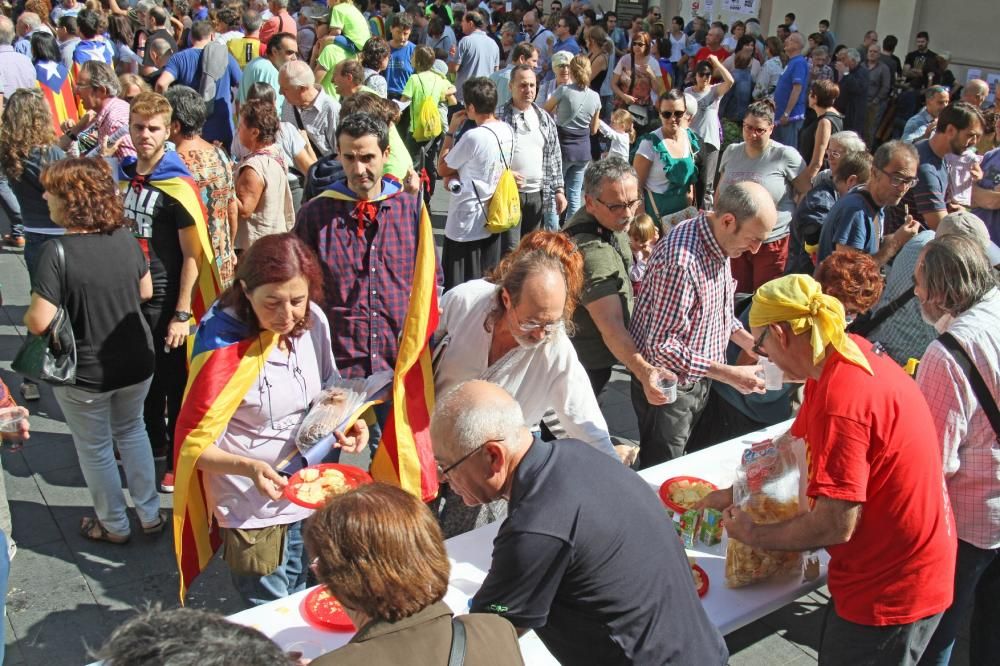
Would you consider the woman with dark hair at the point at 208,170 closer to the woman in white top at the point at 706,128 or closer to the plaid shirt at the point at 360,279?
the plaid shirt at the point at 360,279

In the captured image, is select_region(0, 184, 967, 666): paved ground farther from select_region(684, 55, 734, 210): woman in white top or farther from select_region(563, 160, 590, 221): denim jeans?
select_region(563, 160, 590, 221): denim jeans

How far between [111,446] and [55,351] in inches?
23.0

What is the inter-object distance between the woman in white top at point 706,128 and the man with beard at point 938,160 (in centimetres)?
211

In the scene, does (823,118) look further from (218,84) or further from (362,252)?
(218,84)

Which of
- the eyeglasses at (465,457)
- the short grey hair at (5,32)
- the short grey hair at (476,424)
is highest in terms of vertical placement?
the short grey hair at (5,32)

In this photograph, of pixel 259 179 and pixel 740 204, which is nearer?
pixel 740 204

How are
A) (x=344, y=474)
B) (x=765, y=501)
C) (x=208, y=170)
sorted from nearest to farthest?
(x=765, y=501)
(x=344, y=474)
(x=208, y=170)

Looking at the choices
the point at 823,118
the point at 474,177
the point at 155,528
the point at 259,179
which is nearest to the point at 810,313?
the point at 155,528

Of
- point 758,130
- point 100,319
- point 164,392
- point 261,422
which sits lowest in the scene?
point 164,392

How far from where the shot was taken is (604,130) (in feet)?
28.2

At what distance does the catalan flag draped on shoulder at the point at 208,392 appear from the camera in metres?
2.90

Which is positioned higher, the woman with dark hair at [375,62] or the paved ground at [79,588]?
the woman with dark hair at [375,62]

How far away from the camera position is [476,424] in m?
2.11

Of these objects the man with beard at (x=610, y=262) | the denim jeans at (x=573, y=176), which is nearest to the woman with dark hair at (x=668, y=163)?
the denim jeans at (x=573, y=176)
